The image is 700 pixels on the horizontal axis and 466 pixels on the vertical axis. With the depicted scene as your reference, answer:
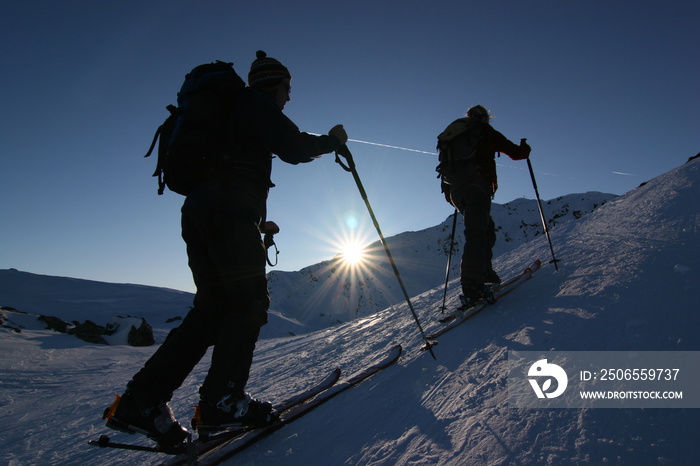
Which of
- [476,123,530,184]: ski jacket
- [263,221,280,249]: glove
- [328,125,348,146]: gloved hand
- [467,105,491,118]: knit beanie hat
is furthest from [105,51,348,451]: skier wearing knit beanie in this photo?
[467,105,491,118]: knit beanie hat

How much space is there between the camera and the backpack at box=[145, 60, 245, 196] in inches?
80.0

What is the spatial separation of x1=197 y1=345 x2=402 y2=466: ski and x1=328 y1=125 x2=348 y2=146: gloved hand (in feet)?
5.92

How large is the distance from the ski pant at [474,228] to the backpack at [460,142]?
0.95ft

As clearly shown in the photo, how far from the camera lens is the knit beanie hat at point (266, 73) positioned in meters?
2.47

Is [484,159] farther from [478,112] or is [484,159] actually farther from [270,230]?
[270,230]

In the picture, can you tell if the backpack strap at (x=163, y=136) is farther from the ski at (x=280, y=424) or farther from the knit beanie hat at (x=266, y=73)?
the ski at (x=280, y=424)

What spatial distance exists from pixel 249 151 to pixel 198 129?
311 mm

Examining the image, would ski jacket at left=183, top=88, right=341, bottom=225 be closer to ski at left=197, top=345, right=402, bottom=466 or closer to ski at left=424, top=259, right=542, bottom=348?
ski at left=197, top=345, right=402, bottom=466

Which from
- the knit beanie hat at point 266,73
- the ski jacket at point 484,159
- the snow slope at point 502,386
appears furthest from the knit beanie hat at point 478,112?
the knit beanie hat at point 266,73

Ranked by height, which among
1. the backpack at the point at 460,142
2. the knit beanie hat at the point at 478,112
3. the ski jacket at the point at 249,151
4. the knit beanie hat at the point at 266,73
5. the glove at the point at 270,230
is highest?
the knit beanie hat at the point at 478,112

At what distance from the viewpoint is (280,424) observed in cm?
218

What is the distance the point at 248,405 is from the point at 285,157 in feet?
4.98

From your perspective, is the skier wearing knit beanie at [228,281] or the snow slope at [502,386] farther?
the skier wearing knit beanie at [228,281]

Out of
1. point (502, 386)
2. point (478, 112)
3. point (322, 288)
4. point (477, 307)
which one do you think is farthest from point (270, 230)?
point (322, 288)
